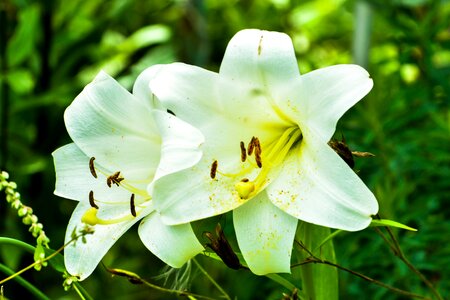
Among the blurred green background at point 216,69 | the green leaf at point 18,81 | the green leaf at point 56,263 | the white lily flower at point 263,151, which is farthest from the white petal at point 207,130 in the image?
the green leaf at point 18,81

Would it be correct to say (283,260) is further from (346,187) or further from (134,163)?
(134,163)

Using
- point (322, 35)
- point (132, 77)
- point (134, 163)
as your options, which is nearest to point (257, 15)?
point (322, 35)

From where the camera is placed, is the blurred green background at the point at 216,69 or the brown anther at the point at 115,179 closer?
the brown anther at the point at 115,179

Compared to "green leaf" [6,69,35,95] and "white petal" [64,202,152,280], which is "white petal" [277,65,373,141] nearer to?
"white petal" [64,202,152,280]

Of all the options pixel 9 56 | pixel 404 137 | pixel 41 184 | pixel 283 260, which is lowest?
pixel 41 184

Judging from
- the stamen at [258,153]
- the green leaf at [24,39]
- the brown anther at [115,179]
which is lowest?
the green leaf at [24,39]

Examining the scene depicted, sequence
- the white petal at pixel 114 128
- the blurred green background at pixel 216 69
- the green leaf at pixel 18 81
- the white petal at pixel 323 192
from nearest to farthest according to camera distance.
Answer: the white petal at pixel 323 192 < the white petal at pixel 114 128 < the blurred green background at pixel 216 69 < the green leaf at pixel 18 81

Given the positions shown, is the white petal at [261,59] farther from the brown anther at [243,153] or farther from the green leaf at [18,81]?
the green leaf at [18,81]

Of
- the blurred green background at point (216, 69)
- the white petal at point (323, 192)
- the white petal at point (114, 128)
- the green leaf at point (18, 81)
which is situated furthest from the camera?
the green leaf at point (18, 81)
